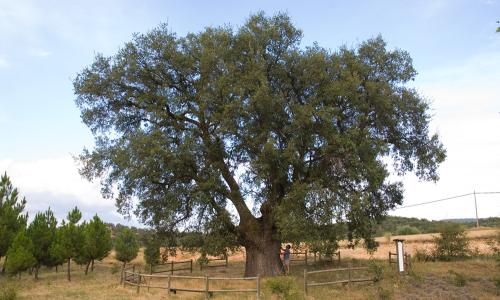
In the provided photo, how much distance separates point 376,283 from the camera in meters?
22.1

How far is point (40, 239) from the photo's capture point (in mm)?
35938

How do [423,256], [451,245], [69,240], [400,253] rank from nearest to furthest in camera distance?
[400,253] < [451,245] < [423,256] < [69,240]

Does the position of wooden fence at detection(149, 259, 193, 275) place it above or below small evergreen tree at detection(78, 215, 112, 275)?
below

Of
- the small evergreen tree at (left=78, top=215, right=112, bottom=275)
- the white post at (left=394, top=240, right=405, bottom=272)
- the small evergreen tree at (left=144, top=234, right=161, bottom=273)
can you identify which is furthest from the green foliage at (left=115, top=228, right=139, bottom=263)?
the white post at (left=394, top=240, right=405, bottom=272)

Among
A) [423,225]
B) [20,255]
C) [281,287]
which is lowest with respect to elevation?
[281,287]

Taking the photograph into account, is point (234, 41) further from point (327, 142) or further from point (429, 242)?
point (429, 242)

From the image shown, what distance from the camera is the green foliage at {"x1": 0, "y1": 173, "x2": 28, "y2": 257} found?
35281 mm

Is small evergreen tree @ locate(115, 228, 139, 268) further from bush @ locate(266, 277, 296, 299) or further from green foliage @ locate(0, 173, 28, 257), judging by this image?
bush @ locate(266, 277, 296, 299)

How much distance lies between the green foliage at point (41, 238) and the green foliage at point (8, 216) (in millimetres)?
1434

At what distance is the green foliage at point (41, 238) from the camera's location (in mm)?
35688

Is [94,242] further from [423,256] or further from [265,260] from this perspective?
[423,256]

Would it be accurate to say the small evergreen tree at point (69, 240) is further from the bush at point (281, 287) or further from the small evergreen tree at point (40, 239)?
the bush at point (281, 287)

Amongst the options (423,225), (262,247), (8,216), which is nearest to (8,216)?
(8,216)

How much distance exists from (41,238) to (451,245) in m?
30.5
